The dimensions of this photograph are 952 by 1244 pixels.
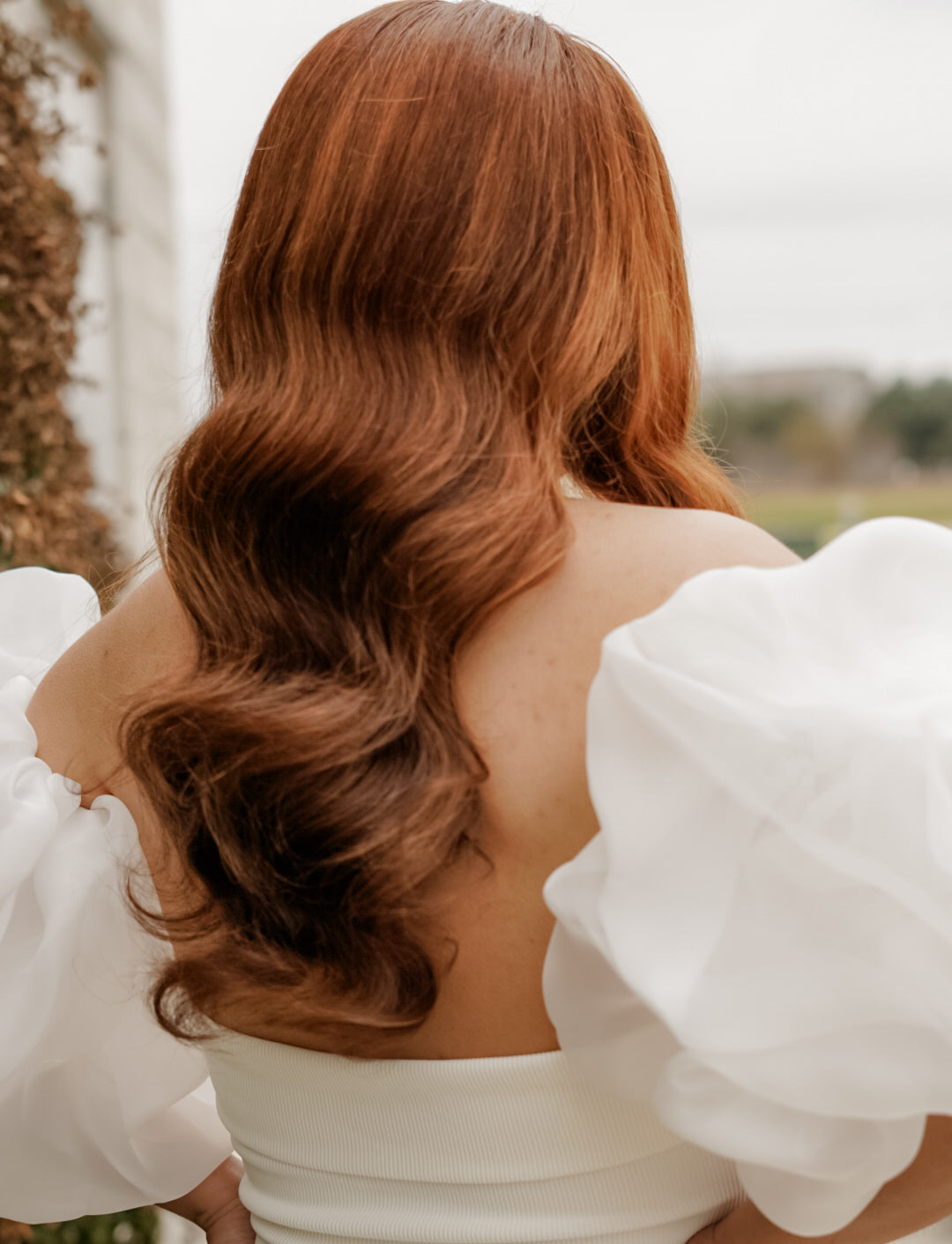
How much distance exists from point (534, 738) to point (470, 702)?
0.05m

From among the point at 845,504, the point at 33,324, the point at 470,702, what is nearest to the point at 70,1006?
the point at 470,702

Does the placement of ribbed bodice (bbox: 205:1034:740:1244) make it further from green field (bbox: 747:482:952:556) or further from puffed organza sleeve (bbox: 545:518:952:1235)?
green field (bbox: 747:482:952:556)

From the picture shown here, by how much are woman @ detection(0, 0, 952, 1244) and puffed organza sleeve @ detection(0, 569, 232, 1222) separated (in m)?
0.02

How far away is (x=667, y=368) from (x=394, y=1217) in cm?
71

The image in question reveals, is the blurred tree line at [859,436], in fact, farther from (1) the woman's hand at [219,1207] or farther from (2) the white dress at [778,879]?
(2) the white dress at [778,879]

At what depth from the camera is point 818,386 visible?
15211 mm

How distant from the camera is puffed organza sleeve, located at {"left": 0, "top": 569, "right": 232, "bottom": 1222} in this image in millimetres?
956

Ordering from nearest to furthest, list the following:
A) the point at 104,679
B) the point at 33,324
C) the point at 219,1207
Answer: the point at 104,679 → the point at 219,1207 → the point at 33,324

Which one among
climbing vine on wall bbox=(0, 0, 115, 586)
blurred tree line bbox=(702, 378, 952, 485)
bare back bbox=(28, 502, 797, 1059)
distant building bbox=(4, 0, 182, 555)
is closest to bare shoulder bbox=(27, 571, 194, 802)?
bare back bbox=(28, 502, 797, 1059)

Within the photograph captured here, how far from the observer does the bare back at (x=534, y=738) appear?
0.76 metres

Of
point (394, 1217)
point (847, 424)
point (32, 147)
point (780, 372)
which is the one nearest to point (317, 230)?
point (394, 1217)

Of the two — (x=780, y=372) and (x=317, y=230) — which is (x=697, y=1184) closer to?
(x=317, y=230)

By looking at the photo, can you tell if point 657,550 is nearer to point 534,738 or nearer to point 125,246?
point 534,738

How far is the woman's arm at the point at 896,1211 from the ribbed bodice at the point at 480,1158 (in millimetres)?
35
